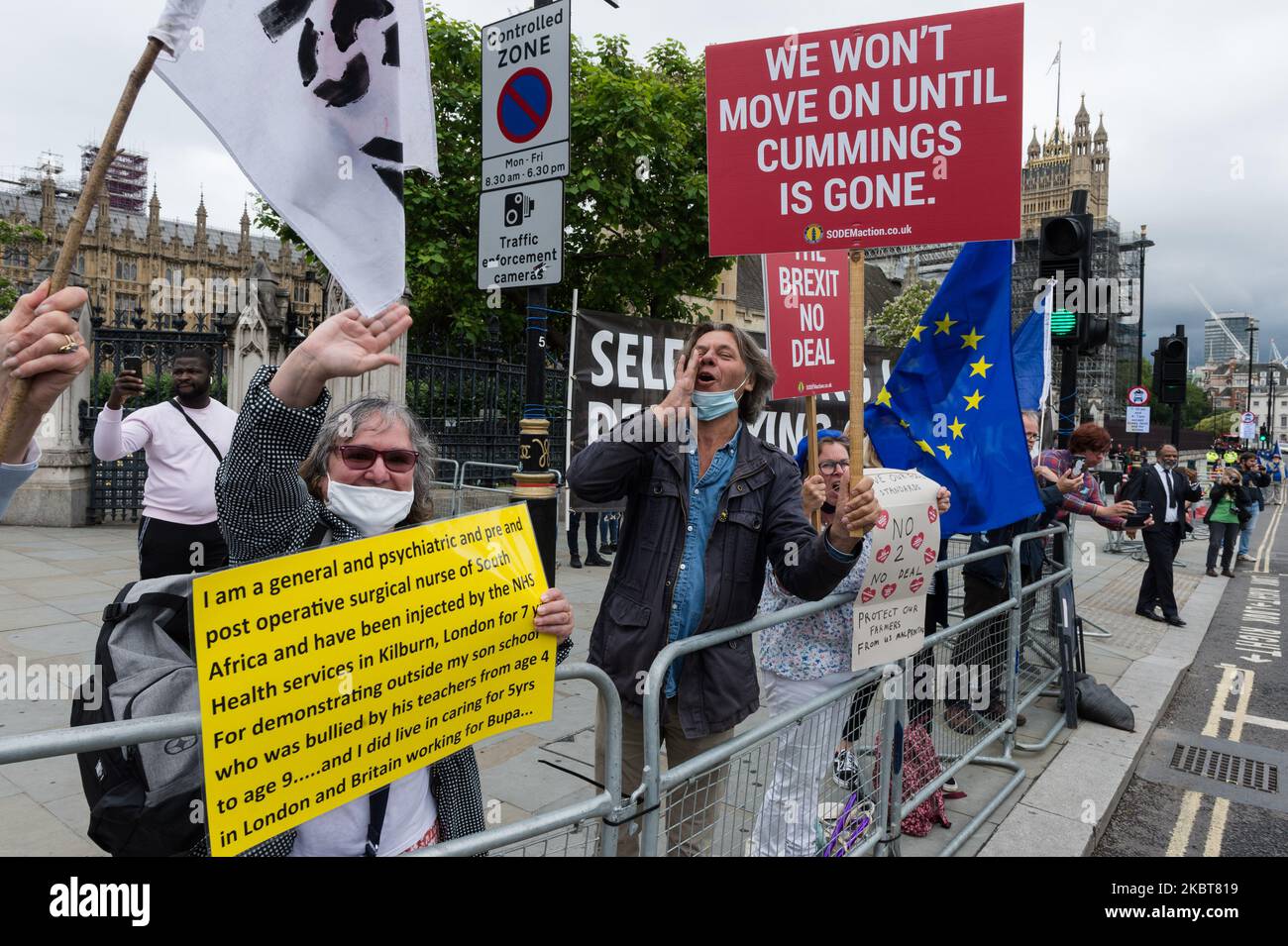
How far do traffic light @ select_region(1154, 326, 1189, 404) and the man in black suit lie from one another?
15.6 feet

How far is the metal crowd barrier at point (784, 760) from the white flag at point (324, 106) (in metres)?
0.96

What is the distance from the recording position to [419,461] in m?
2.15

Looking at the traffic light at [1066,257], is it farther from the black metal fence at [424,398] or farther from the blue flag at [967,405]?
the black metal fence at [424,398]

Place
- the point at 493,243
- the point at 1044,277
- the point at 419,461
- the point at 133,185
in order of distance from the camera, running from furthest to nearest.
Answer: the point at 133,185 → the point at 1044,277 → the point at 493,243 → the point at 419,461

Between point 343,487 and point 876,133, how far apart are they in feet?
7.04

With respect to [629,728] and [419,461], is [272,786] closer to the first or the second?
[419,461]

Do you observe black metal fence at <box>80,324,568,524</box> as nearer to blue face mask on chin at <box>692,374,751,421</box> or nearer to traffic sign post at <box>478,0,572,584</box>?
traffic sign post at <box>478,0,572,584</box>

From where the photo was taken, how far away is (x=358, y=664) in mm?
1604

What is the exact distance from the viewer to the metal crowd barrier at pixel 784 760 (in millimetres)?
1803

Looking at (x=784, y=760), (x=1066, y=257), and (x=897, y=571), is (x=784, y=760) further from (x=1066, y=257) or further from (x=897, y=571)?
(x=1066, y=257)

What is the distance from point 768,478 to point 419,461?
1.14 m

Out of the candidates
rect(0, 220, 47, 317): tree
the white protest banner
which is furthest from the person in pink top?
rect(0, 220, 47, 317): tree

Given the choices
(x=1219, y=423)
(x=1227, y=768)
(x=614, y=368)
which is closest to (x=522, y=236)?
(x=614, y=368)
